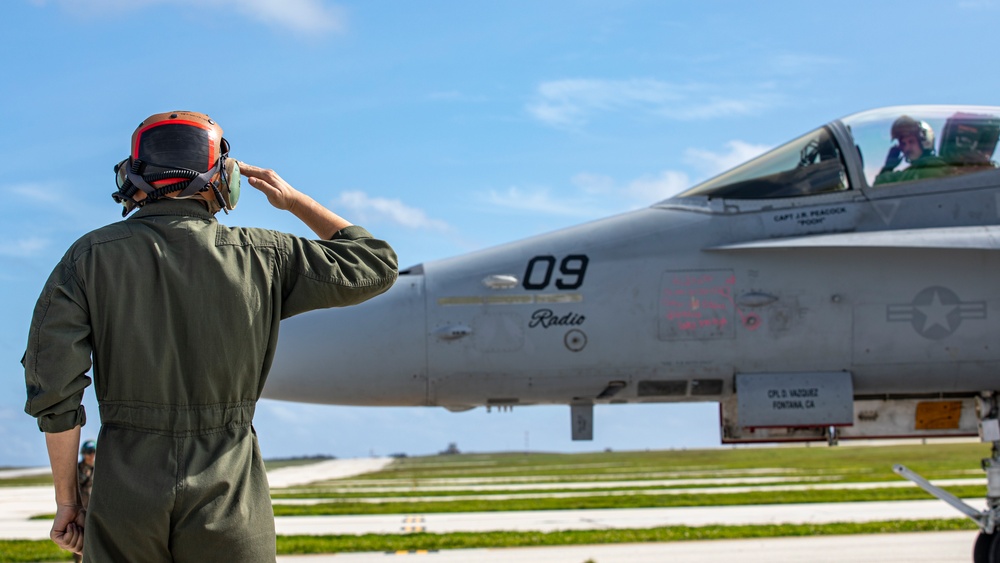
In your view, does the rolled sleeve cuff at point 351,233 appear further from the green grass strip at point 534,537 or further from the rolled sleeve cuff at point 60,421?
the green grass strip at point 534,537

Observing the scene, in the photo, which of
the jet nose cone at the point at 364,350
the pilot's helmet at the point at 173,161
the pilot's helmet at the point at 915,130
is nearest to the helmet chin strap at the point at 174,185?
the pilot's helmet at the point at 173,161

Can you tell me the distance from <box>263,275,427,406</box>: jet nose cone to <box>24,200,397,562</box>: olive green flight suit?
12.8 ft

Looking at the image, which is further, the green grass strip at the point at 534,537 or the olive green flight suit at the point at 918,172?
the green grass strip at the point at 534,537

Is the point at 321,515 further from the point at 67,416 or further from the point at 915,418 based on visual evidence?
the point at 67,416

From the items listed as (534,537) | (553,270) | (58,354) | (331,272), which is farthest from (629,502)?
(58,354)

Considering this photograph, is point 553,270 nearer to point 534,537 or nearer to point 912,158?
point 912,158

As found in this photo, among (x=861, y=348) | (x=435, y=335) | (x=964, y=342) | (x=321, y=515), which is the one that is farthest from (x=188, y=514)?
(x=321, y=515)

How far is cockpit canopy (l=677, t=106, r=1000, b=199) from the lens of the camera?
23.1 feet

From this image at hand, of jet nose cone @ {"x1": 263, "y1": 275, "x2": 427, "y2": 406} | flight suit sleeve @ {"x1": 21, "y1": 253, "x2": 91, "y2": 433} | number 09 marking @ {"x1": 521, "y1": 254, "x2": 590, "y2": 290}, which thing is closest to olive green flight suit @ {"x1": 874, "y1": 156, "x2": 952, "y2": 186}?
number 09 marking @ {"x1": 521, "y1": 254, "x2": 590, "y2": 290}

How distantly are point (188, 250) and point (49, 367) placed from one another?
46 cm

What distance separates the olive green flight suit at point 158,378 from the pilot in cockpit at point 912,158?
564 cm

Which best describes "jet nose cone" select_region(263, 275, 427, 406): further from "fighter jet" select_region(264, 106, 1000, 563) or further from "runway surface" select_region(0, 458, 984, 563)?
"runway surface" select_region(0, 458, 984, 563)

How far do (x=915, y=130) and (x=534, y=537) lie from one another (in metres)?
8.04

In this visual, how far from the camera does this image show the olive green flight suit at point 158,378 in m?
2.54
